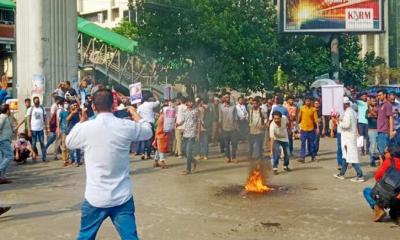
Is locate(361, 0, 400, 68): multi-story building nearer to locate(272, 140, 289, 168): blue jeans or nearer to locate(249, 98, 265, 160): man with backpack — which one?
locate(249, 98, 265, 160): man with backpack

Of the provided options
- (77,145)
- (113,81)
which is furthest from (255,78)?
(77,145)

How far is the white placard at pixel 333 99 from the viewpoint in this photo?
1288 cm

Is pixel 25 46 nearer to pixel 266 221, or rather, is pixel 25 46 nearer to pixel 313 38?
pixel 266 221

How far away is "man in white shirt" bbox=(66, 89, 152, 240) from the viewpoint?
197 inches

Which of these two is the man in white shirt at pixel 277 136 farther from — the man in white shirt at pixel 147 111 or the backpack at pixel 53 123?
the backpack at pixel 53 123

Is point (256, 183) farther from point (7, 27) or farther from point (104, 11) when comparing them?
point (104, 11)

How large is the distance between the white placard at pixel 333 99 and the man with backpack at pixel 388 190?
14.7 ft

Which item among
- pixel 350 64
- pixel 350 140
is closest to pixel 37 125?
pixel 350 140

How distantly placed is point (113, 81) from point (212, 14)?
515 inches

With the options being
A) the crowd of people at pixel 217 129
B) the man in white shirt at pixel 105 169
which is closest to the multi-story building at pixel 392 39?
the crowd of people at pixel 217 129

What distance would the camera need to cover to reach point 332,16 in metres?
28.4

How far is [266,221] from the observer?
8.41 meters

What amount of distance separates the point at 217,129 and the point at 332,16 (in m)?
13.9

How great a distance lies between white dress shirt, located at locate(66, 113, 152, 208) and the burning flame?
600 cm
